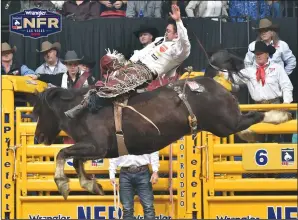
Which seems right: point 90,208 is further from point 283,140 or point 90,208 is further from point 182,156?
point 283,140

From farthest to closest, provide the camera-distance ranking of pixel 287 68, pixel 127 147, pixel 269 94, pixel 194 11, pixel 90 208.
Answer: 1. pixel 194 11
2. pixel 287 68
3. pixel 269 94
4. pixel 90 208
5. pixel 127 147

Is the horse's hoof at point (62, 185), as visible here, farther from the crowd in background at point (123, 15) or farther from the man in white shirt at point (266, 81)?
the man in white shirt at point (266, 81)

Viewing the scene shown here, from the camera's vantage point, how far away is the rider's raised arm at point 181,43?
9398 millimetres

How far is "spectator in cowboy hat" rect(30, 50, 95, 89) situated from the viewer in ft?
37.8

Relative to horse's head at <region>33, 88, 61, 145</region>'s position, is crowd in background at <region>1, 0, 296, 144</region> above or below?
above

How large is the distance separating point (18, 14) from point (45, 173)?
3214mm

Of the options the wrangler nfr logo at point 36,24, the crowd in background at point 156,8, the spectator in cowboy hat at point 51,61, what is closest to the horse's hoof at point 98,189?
the spectator in cowboy hat at point 51,61

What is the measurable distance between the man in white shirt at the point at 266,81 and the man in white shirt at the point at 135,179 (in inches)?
62.6

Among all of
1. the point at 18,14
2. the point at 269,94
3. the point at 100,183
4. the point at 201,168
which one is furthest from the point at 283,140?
the point at 18,14

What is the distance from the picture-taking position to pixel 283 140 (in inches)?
456

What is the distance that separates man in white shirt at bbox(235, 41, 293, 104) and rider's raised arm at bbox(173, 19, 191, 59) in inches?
61.7

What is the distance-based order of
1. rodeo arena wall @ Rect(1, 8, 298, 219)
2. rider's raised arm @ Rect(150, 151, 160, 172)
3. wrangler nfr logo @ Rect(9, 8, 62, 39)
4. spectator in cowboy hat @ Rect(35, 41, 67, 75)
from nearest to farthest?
1. rodeo arena wall @ Rect(1, 8, 298, 219)
2. rider's raised arm @ Rect(150, 151, 160, 172)
3. spectator in cowboy hat @ Rect(35, 41, 67, 75)
4. wrangler nfr logo @ Rect(9, 8, 62, 39)

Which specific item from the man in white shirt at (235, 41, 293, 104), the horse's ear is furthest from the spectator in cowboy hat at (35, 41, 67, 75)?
the man in white shirt at (235, 41, 293, 104)

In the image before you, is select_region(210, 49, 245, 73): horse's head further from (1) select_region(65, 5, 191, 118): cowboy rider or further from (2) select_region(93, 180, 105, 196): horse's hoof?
(2) select_region(93, 180, 105, 196): horse's hoof
